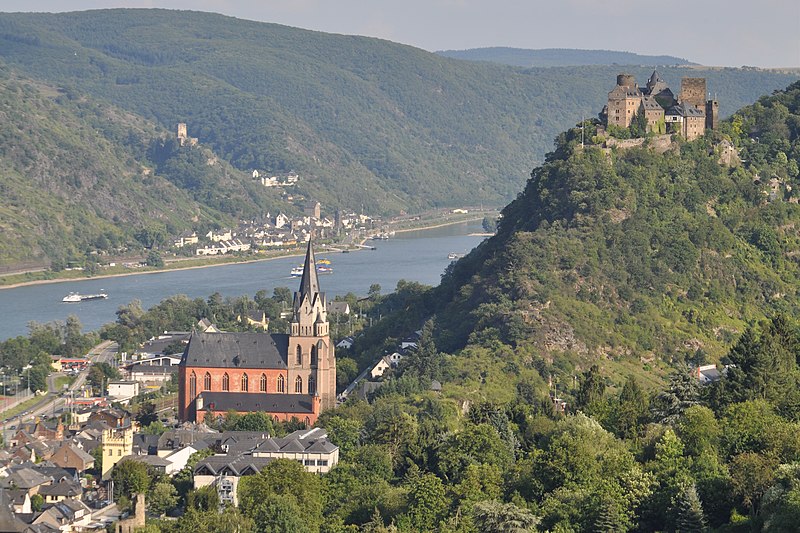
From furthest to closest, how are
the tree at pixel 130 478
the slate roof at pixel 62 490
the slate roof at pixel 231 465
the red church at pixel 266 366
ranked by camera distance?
the red church at pixel 266 366
the slate roof at pixel 62 490
the tree at pixel 130 478
the slate roof at pixel 231 465

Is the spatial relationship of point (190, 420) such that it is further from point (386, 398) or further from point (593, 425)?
point (593, 425)

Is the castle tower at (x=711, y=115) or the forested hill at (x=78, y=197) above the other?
the castle tower at (x=711, y=115)

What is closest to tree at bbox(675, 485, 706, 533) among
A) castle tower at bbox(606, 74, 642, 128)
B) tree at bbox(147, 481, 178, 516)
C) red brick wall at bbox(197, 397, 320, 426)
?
tree at bbox(147, 481, 178, 516)

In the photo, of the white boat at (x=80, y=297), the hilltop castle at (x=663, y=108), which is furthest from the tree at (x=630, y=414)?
the white boat at (x=80, y=297)

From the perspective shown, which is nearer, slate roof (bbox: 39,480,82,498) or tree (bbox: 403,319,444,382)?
slate roof (bbox: 39,480,82,498)

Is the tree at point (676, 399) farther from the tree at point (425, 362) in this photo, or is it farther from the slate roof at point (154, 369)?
the slate roof at point (154, 369)

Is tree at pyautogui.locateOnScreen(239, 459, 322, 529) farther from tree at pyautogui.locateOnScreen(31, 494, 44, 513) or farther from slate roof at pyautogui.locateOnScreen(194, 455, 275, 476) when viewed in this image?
tree at pyautogui.locateOnScreen(31, 494, 44, 513)

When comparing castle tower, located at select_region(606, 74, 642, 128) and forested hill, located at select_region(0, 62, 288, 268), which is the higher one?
castle tower, located at select_region(606, 74, 642, 128)
